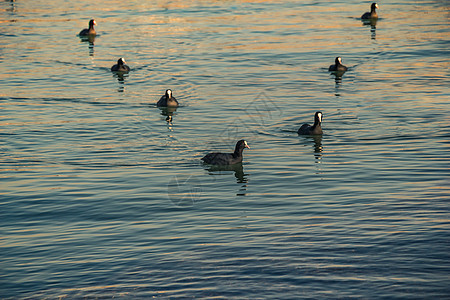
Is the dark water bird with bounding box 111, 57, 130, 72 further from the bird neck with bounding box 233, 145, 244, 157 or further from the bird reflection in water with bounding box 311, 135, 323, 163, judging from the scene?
the bird neck with bounding box 233, 145, 244, 157

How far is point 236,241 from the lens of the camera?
1811cm

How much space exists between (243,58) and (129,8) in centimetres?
2119

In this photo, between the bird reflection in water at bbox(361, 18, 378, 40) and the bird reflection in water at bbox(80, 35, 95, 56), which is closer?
the bird reflection in water at bbox(80, 35, 95, 56)

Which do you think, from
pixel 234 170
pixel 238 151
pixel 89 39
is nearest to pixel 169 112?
pixel 238 151

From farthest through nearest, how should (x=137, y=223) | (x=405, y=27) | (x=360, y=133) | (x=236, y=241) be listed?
(x=405, y=27) < (x=360, y=133) < (x=137, y=223) < (x=236, y=241)

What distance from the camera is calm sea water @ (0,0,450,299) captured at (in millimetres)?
16469

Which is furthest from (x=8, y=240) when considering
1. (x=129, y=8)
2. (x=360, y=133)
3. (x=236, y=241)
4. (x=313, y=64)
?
(x=129, y=8)

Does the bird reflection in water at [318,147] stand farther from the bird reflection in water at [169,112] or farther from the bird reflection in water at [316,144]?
the bird reflection in water at [169,112]

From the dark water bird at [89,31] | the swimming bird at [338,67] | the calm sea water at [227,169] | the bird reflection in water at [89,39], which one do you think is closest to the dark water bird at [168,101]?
the calm sea water at [227,169]

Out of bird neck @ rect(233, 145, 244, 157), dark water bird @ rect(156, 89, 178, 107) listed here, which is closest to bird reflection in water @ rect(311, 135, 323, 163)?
bird neck @ rect(233, 145, 244, 157)

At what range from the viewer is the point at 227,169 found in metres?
24.9

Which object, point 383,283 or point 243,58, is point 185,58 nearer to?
point 243,58

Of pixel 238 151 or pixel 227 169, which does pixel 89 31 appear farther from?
pixel 227 169

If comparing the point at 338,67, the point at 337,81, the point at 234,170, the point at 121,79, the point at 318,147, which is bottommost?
the point at 234,170
